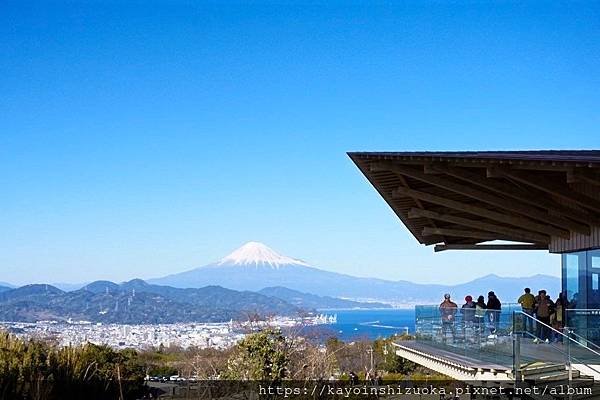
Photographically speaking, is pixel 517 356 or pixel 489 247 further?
pixel 489 247

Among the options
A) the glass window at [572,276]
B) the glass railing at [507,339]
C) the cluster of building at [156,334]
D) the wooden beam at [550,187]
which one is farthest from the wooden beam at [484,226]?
the cluster of building at [156,334]

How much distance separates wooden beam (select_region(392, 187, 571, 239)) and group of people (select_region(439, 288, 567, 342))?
5.74 ft

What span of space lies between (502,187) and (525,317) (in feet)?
11.5

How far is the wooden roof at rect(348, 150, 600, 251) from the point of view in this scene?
46.3 ft

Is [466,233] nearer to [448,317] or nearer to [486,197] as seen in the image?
[486,197]

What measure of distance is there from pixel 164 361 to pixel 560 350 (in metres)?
34.3

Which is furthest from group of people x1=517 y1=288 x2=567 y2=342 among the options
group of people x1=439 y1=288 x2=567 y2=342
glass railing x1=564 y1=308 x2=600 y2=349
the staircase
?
the staircase

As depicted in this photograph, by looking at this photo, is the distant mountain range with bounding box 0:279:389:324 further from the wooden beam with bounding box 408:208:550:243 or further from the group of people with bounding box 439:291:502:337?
the group of people with bounding box 439:291:502:337

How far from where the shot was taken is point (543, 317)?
52.9ft

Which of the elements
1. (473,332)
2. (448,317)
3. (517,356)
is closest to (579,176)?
(517,356)

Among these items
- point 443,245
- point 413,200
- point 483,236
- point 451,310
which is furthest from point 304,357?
point 451,310

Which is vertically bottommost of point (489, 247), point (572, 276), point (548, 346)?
point (548, 346)

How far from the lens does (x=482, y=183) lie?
16.4m

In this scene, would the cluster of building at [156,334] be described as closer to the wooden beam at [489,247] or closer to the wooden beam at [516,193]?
the wooden beam at [489,247]
